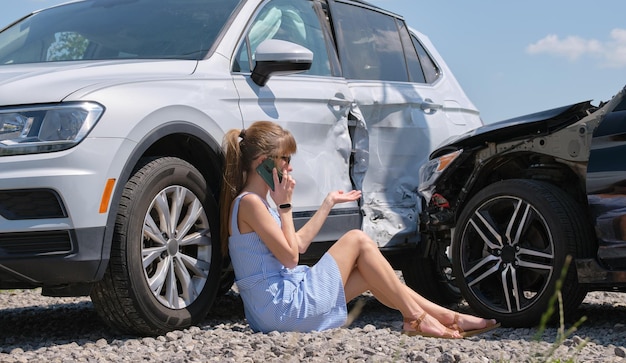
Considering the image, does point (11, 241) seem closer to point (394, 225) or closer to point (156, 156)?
point (156, 156)

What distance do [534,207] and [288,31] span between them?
2000 mm

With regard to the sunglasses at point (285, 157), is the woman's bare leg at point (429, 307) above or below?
below

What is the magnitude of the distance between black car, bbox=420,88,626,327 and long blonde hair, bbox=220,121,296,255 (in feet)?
4.23

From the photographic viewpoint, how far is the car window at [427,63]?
25.1 feet

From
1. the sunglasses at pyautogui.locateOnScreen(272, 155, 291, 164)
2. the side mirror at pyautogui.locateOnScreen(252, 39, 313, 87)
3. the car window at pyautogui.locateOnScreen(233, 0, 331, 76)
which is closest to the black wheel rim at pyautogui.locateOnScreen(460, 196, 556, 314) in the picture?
the sunglasses at pyautogui.locateOnScreen(272, 155, 291, 164)

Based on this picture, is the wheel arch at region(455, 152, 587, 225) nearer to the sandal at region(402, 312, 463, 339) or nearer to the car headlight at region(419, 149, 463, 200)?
the car headlight at region(419, 149, 463, 200)

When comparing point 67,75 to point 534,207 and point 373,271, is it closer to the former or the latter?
point 373,271

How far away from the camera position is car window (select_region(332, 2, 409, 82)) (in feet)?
21.9

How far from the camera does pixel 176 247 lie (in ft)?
16.2

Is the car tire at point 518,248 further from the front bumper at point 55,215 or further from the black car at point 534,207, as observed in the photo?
the front bumper at point 55,215

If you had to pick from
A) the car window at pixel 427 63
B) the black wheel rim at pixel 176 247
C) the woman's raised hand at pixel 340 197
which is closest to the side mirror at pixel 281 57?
the woman's raised hand at pixel 340 197

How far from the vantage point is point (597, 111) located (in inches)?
205

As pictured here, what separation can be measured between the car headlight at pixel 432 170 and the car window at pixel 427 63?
152cm

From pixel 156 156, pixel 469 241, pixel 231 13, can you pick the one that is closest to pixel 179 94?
pixel 156 156
